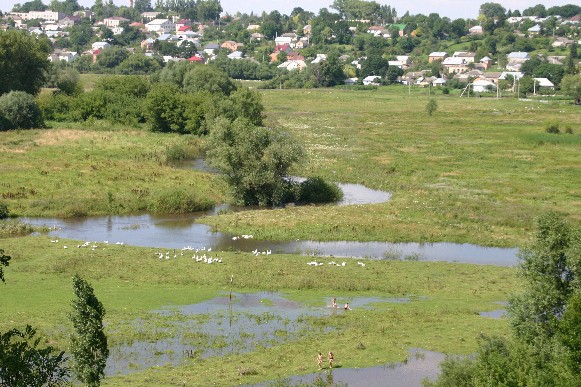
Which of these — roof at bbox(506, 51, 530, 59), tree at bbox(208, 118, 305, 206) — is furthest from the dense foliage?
roof at bbox(506, 51, 530, 59)

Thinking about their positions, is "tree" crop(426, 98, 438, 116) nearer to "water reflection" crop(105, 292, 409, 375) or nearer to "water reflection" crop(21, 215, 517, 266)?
"water reflection" crop(21, 215, 517, 266)

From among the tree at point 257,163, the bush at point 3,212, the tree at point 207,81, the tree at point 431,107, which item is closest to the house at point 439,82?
the tree at point 431,107

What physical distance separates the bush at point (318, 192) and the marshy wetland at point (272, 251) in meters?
3.10

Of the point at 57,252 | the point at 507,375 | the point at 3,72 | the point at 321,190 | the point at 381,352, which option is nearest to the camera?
the point at 507,375

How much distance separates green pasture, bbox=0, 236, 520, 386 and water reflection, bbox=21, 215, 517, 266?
6.79 ft

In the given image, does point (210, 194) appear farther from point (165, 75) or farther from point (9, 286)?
point (165, 75)

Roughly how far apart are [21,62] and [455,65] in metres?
116

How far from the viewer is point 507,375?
802 inches

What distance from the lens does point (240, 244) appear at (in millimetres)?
46375

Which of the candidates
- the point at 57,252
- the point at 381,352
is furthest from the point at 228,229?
the point at 381,352

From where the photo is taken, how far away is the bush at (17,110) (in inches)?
3260

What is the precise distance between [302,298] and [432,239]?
14.2 metres

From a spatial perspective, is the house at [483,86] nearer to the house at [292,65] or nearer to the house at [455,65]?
the house at [455,65]

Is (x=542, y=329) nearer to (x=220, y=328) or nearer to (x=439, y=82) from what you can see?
(x=220, y=328)
